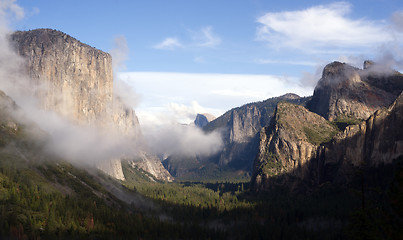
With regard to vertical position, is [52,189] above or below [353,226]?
below

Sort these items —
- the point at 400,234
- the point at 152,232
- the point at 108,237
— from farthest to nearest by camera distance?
the point at 152,232, the point at 108,237, the point at 400,234

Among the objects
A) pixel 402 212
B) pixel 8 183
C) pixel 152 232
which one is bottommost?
pixel 152 232

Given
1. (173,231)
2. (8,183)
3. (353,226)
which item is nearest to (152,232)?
(173,231)

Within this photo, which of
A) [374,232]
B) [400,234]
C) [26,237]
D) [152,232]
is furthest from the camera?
[152,232]

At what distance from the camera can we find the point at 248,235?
17812cm

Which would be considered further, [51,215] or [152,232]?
[152,232]

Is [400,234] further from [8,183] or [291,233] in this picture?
[8,183]

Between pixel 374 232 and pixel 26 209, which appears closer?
pixel 374 232

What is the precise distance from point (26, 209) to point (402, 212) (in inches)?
5750

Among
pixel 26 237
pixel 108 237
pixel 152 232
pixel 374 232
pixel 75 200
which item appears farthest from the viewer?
pixel 75 200

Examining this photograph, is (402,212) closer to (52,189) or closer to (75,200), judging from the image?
(75,200)

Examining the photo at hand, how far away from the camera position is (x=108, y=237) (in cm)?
15225

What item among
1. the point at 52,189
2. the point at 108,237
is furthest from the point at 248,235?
the point at 52,189

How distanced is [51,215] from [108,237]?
27.2 meters
